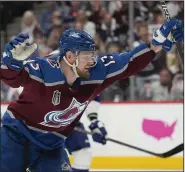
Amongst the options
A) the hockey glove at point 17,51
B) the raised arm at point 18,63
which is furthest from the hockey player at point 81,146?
the hockey glove at point 17,51

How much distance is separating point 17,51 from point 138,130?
3.01 m

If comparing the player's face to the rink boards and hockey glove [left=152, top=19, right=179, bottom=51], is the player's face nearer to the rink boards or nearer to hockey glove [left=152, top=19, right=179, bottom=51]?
hockey glove [left=152, top=19, right=179, bottom=51]

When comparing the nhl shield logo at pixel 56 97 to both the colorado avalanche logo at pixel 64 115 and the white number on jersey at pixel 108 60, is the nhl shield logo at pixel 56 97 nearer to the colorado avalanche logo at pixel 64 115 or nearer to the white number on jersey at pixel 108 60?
the colorado avalanche logo at pixel 64 115

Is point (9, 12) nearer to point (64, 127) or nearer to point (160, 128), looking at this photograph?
point (160, 128)

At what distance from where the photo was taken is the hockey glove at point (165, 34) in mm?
3031

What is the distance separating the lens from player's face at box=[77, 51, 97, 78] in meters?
2.97

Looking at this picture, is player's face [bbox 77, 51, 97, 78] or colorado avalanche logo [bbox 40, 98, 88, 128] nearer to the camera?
player's face [bbox 77, 51, 97, 78]

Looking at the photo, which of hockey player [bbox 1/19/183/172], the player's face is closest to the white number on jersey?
hockey player [bbox 1/19/183/172]

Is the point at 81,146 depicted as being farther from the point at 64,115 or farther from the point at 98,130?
the point at 64,115

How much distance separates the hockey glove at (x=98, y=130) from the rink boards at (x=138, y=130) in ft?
3.44

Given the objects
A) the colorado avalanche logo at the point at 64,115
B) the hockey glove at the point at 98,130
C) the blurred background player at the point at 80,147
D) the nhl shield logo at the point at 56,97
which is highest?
the nhl shield logo at the point at 56,97

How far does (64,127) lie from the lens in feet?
10.4

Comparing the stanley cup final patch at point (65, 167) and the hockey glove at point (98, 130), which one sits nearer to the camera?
the stanley cup final patch at point (65, 167)

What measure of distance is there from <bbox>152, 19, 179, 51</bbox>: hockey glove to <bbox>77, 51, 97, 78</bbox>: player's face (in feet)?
1.03
